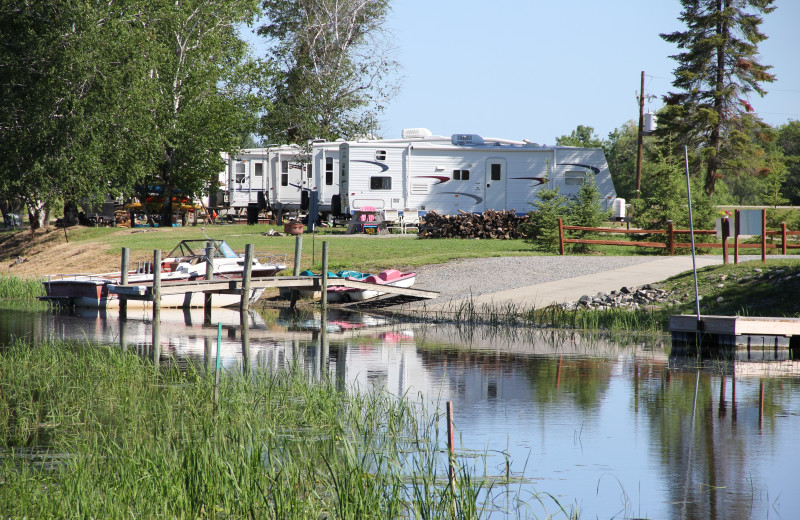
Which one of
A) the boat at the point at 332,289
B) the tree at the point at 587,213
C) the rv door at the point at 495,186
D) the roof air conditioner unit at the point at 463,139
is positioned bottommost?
the boat at the point at 332,289

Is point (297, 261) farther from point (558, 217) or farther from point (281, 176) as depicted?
point (281, 176)

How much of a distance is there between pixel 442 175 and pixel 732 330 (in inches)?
889

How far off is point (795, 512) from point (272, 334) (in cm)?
1239

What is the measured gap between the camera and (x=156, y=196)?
42812mm

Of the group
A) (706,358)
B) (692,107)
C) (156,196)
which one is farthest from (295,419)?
(692,107)

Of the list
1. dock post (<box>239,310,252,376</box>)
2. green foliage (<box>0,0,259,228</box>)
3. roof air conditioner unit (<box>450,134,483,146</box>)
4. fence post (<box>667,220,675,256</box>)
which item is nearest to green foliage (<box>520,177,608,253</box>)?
fence post (<box>667,220,675,256</box>)

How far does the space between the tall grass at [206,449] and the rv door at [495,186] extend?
26425 mm

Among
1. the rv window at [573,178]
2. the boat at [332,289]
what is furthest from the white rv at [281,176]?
the boat at [332,289]

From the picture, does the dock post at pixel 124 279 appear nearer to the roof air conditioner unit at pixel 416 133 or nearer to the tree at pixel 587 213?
the tree at pixel 587 213

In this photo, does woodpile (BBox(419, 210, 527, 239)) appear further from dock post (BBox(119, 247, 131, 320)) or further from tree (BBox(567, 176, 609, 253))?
dock post (BBox(119, 247, 131, 320))

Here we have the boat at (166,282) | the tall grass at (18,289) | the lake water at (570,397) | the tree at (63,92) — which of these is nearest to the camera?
the lake water at (570,397)

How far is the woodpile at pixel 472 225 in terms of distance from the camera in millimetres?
35312

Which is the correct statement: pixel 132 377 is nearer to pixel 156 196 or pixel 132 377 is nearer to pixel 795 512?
pixel 795 512

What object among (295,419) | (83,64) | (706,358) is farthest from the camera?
(83,64)
